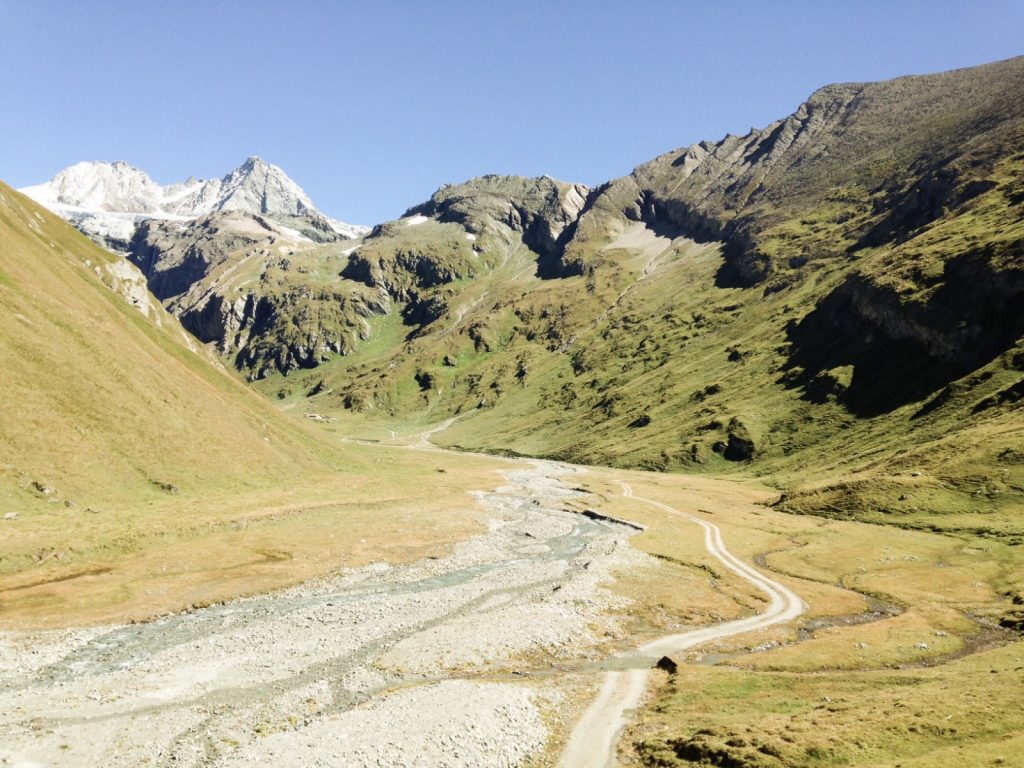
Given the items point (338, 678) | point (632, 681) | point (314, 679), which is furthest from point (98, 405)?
point (632, 681)

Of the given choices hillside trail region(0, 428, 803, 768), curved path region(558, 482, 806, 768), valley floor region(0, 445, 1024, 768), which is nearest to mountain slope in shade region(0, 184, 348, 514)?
hillside trail region(0, 428, 803, 768)

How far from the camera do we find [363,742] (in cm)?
3192

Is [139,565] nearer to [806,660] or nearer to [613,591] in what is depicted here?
[613,591]

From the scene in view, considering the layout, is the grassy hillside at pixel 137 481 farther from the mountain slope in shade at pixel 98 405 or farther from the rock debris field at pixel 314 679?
the rock debris field at pixel 314 679

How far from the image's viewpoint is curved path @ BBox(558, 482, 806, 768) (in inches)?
1302

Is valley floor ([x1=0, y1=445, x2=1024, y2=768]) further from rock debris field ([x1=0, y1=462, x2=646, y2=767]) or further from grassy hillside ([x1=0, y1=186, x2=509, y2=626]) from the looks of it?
grassy hillside ([x1=0, y1=186, x2=509, y2=626])

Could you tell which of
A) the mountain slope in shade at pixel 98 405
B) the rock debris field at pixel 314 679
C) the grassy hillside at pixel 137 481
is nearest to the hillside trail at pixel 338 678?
the rock debris field at pixel 314 679

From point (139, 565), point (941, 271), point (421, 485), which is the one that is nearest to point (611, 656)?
point (139, 565)

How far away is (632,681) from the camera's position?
4297cm

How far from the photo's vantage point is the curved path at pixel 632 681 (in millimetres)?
33059

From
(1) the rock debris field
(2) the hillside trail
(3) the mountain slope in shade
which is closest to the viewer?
(1) the rock debris field

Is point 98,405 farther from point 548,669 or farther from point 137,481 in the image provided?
point 548,669

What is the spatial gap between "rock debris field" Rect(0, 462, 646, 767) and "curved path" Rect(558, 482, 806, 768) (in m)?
2.41

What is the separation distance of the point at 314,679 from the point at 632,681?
23.3 m
